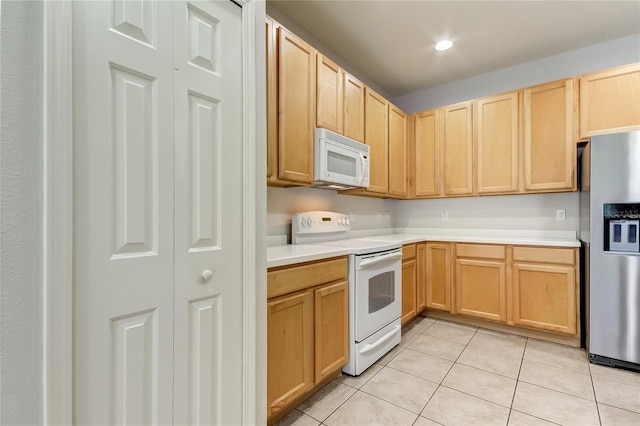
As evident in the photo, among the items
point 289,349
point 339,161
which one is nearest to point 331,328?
point 289,349

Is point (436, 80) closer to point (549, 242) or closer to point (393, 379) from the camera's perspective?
point (549, 242)

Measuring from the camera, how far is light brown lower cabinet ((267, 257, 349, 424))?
149cm

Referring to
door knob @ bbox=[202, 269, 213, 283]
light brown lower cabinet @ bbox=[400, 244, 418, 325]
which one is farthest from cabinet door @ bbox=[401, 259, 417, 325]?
door knob @ bbox=[202, 269, 213, 283]

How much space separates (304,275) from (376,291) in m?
0.80

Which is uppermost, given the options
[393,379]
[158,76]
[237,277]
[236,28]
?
[236,28]

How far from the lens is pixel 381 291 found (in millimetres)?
2277

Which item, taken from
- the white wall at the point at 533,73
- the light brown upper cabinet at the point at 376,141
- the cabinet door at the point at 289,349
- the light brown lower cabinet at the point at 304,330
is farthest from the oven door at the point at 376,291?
the white wall at the point at 533,73

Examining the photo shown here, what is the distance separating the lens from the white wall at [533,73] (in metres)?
2.68

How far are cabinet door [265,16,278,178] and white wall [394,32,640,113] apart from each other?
8.33 ft

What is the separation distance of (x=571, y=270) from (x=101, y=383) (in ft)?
10.4

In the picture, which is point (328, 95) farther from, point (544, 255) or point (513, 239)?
point (544, 255)

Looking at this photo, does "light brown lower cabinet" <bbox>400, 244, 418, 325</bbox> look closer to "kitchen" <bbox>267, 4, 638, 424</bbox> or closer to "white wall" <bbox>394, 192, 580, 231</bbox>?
"kitchen" <bbox>267, 4, 638, 424</bbox>

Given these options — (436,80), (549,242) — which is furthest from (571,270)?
(436,80)

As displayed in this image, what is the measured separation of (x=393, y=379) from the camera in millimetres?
1979
